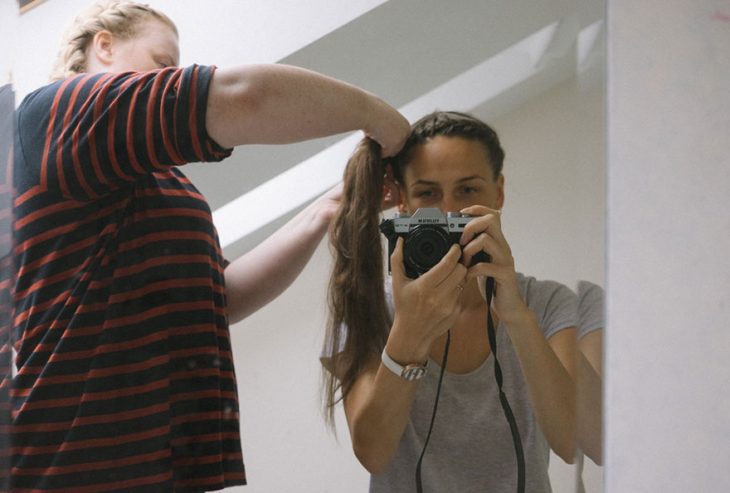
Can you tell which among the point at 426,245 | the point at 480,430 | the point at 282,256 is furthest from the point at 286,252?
the point at 480,430

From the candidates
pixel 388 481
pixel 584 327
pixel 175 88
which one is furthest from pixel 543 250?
pixel 175 88

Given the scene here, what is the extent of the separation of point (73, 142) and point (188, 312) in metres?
0.17

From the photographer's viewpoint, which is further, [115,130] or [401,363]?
[401,363]

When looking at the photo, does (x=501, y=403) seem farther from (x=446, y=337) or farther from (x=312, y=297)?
(x=312, y=297)

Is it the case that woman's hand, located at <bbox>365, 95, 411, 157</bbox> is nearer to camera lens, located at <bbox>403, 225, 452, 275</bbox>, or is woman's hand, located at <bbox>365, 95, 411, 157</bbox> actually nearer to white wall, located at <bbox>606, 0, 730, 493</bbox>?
camera lens, located at <bbox>403, 225, 452, 275</bbox>

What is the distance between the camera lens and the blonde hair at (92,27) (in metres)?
0.77

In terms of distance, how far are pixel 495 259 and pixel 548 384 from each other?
4.8 inches

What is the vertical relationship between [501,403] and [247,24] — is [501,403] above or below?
below

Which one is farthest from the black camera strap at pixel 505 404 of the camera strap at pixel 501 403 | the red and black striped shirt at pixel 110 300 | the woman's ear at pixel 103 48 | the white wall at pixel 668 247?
the woman's ear at pixel 103 48

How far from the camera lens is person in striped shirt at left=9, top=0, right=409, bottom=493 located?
66 centimetres

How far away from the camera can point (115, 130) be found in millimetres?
655

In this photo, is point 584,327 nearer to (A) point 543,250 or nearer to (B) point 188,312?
(A) point 543,250

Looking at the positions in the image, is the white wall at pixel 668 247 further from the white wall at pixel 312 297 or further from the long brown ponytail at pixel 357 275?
the long brown ponytail at pixel 357 275

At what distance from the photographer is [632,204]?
663 mm
